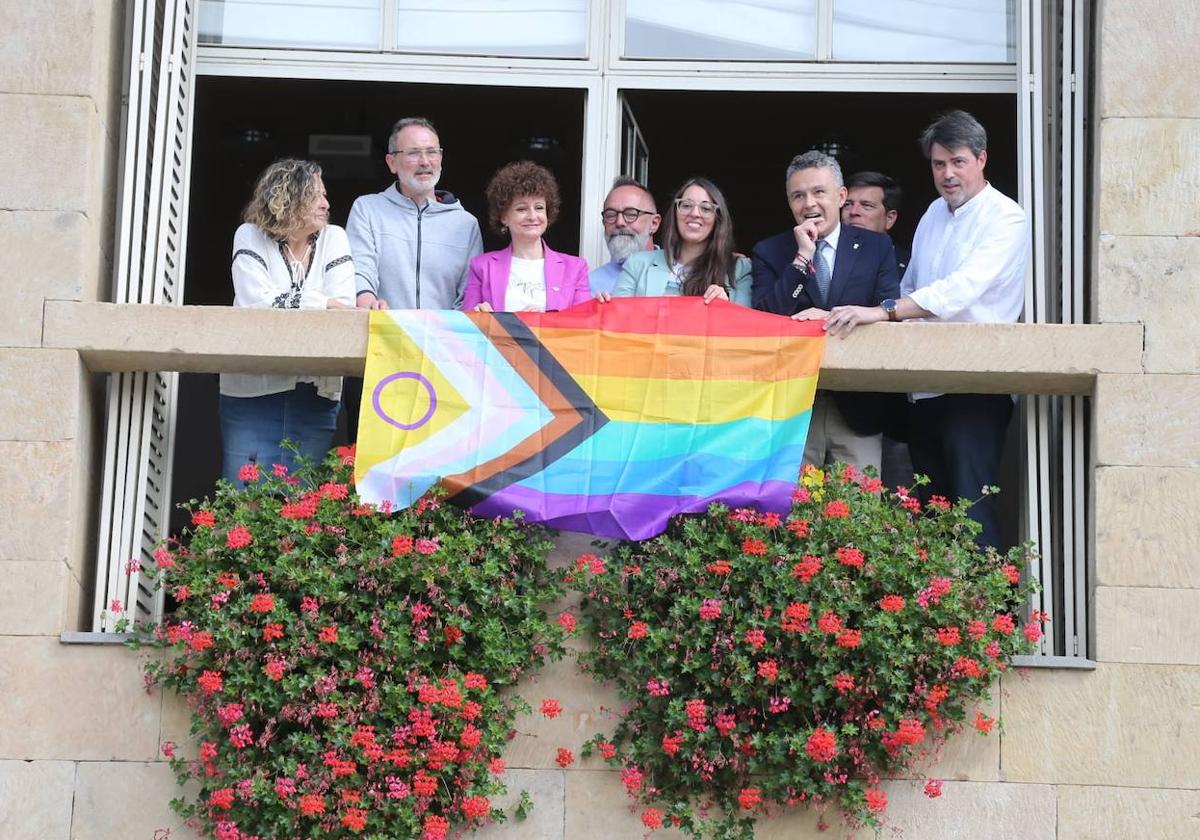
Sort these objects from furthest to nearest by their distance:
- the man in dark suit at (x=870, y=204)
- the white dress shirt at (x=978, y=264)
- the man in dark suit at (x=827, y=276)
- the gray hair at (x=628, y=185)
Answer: the man in dark suit at (x=870, y=204), the gray hair at (x=628, y=185), the man in dark suit at (x=827, y=276), the white dress shirt at (x=978, y=264)

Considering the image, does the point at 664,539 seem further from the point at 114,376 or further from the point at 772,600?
the point at 114,376

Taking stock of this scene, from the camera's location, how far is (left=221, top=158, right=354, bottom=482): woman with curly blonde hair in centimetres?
927

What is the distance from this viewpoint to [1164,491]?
8859 millimetres

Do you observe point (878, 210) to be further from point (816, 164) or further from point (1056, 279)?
point (1056, 279)

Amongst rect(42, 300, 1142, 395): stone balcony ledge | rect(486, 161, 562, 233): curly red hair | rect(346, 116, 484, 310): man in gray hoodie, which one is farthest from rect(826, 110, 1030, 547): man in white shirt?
rect(346, 116, 484, 310): man in gray hoodie

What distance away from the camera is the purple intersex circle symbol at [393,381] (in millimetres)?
8953

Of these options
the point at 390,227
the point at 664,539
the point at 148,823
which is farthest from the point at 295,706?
the point at 390,227

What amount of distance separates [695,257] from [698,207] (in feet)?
0.71

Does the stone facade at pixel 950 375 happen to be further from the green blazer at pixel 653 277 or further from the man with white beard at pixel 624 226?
the man with white beard at pixel 624 226

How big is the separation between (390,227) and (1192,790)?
3.92 metres

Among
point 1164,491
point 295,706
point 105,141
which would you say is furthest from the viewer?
point 105,141

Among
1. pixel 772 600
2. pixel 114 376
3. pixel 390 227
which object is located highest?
pixel 390 227

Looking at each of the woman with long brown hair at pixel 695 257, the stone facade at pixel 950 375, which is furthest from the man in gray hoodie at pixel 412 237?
the woman with long brown hair at pixel 695 257

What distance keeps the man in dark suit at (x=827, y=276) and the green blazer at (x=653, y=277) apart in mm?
52
